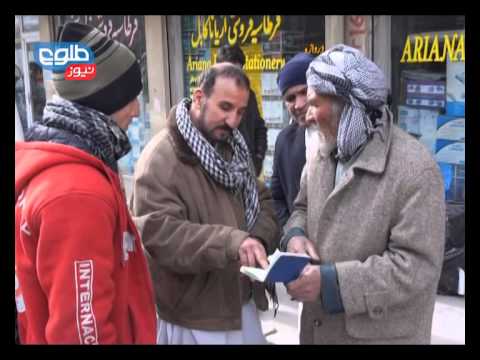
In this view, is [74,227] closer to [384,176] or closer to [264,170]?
[384,176]

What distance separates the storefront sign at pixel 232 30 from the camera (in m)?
6.25

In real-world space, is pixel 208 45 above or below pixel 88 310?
above

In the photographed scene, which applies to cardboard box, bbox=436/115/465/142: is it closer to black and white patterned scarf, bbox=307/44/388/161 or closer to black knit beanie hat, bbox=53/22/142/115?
black and white patterned scarf, bbox=307/44/388/161

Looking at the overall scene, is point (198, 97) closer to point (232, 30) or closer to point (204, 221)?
point (204, 221)

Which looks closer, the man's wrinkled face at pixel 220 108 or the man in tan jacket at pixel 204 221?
the man in tan jacket at pixel 204 221

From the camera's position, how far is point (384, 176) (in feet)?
6.36

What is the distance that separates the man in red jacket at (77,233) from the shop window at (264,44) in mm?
4125

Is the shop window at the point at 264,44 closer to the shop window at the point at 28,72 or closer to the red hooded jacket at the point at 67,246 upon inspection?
the shop window at the point at 28,72

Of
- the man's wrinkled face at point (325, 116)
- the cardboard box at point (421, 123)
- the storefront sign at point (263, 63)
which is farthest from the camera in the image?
the storefront sign at point (263, 63)

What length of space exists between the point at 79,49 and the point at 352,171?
107 cm

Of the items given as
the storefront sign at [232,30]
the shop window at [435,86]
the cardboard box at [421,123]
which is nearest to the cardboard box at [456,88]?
the shop window at [435,86]
